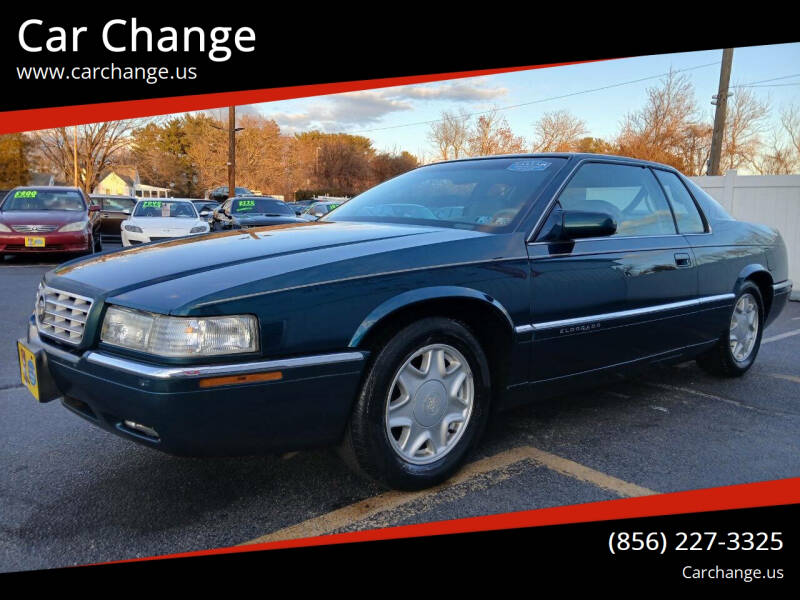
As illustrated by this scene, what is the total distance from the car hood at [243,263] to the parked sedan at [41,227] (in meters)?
8.63

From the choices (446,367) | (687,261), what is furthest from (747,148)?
(446,367)

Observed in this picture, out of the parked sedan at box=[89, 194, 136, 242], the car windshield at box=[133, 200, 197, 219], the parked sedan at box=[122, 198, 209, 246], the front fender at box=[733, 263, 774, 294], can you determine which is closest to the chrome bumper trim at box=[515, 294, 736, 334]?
the front fender at box=[733, 263, 774, 294]

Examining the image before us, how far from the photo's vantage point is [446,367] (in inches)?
105

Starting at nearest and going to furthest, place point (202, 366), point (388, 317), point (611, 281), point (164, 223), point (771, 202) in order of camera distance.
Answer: point (202, 366) → point (388, 317) → point (611, 281) → point (771, 202) → point (164, 223)

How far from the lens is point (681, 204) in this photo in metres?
4.04

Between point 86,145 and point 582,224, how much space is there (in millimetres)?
51438

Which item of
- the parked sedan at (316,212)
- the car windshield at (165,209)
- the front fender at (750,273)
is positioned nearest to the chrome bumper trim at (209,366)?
the parked sedan at (316,212)

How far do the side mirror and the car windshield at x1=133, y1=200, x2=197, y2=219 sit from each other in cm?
1134

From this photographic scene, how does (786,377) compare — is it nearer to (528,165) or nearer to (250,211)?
(528,165)

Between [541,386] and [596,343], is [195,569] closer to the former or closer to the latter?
[541,386]

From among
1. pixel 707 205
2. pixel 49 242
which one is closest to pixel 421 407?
pixel 707 205

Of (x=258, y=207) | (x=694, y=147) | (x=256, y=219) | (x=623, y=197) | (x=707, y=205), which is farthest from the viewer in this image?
(x=694, y=147)

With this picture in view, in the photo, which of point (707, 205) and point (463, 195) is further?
point (707, 205)

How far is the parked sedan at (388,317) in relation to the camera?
2.11m
